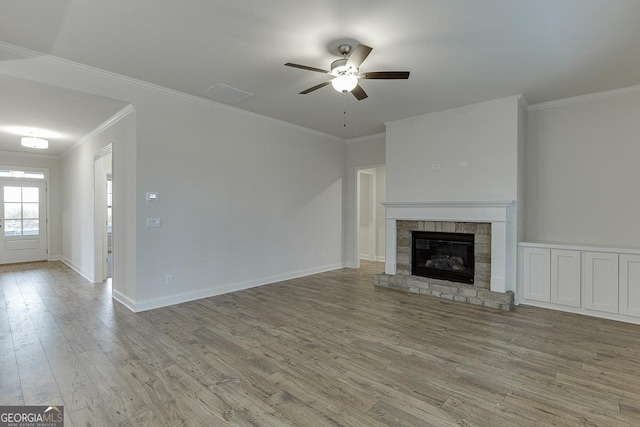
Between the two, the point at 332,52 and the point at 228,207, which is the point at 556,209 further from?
the point at 228,207

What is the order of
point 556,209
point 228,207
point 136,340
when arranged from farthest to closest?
point 228,207, point 556,209, point 136,340

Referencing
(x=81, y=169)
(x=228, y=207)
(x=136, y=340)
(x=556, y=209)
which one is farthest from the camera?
(x=81, y=169)

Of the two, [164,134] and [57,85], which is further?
[164,134]

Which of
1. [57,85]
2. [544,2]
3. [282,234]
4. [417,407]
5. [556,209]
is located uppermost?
[544,2]

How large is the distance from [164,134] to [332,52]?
8.44ft

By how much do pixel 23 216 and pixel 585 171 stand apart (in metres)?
11.8

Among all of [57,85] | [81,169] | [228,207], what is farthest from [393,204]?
[81,169]

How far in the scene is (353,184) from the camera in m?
7.19

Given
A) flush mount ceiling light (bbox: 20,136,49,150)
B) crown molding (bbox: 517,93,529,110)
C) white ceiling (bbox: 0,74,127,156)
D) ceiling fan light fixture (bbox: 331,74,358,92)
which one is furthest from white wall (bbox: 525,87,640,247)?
flush mount ceiling light (bbox: 20,136,49,150)

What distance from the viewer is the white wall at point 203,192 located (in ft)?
13.3

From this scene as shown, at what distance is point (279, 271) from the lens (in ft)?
19.1

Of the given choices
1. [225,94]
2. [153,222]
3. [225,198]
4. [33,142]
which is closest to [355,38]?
[225,94]

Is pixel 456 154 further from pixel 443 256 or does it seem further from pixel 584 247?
pixel 584 247

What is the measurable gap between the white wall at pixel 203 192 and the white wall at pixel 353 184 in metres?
0.63
